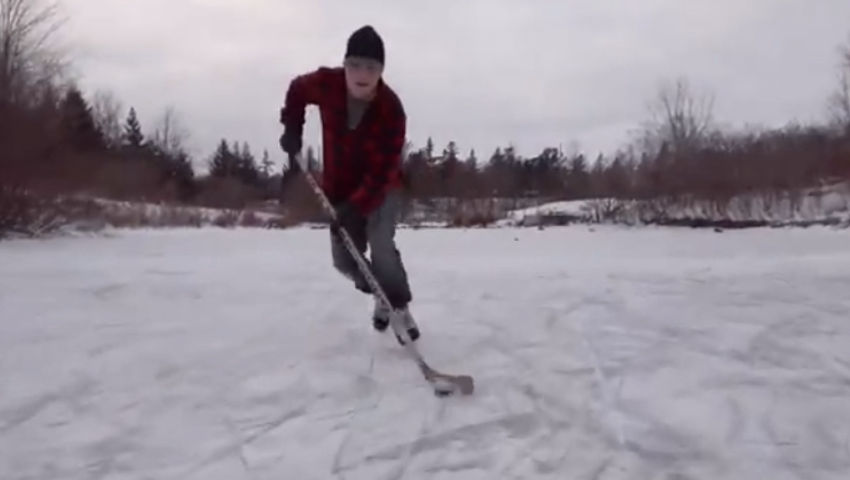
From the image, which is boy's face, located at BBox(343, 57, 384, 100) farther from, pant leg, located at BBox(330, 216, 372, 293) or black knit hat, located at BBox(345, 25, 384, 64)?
pant leg, located at BBox(330, 216, 372, 293)

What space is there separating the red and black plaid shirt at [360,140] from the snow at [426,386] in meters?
0.87

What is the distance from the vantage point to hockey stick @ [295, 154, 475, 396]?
3486 millimetres

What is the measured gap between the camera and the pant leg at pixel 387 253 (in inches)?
169

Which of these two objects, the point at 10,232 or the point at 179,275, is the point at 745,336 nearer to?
the point at 179,275

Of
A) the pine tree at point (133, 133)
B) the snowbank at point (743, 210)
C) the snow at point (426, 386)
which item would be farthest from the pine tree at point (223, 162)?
the snow at point (426, 386)

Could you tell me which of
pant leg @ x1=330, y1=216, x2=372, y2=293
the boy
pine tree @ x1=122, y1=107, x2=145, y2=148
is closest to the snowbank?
pant leg @ x1=330, y1=216, x2=372, y2=293

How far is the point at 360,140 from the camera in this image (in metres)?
4.26

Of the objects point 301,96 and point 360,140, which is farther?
point 301,96

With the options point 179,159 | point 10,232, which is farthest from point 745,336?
point 179,159

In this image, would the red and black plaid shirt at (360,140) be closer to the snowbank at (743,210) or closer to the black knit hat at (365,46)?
the black knit hat at (365,46)

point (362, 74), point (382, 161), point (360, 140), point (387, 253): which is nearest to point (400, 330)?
point (387, 253)

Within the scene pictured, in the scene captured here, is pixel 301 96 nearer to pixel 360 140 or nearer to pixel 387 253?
pixel 360 140

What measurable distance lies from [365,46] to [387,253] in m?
1.13

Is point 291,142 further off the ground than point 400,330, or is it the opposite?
point 291,142
